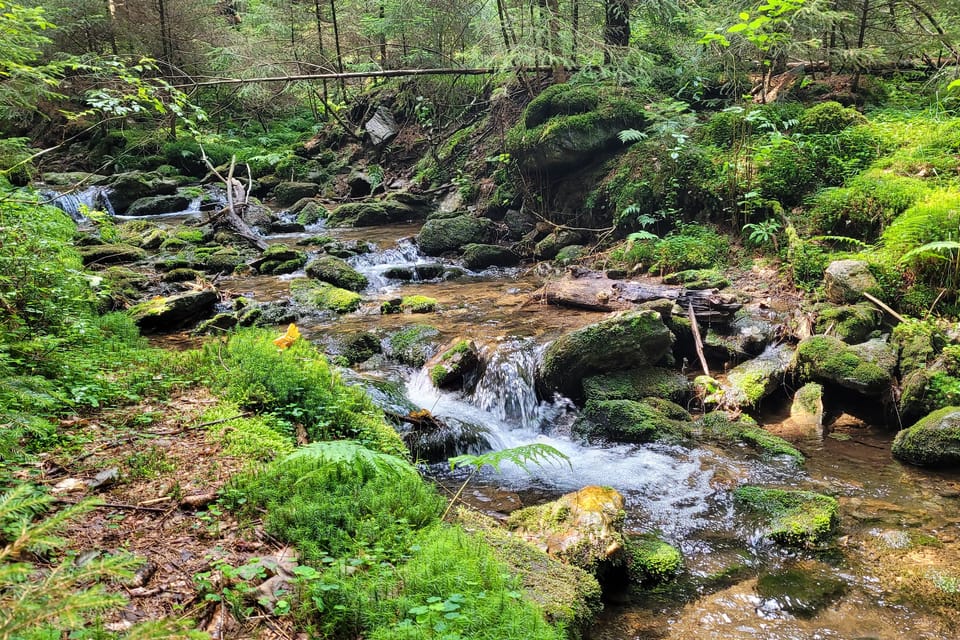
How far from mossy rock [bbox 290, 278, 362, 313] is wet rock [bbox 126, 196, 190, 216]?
10016 mm

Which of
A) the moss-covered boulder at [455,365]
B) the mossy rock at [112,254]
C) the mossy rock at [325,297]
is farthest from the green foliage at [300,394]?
the mossy rock at [112,254]

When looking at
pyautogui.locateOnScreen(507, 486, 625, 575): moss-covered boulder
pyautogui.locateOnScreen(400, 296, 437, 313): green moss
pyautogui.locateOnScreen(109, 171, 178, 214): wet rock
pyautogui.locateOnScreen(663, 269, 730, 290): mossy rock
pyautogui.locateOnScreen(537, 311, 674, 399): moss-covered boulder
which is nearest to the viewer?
pyautogui.locateOnScreen(507, 486, 625, 575): moss-covered boulder

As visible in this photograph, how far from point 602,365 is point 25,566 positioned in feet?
22.5

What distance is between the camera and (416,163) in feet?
68.5

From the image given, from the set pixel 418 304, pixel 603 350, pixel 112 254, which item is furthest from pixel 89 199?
pixel 603 350

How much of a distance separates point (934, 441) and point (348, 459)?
5.93 meters

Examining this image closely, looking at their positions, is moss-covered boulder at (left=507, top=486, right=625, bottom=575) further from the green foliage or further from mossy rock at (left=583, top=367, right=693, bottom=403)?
mossy rock at (left=583, top=367, right=693, bottom=403)

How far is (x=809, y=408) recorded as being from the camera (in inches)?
270

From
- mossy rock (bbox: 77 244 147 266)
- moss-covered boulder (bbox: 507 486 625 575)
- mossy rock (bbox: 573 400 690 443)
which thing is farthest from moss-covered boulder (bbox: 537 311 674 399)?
mossy rock (bbox: 77 244 147 266)

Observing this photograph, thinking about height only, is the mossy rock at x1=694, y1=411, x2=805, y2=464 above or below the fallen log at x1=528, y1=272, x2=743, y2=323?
below

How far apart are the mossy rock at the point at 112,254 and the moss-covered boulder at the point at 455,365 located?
817cm

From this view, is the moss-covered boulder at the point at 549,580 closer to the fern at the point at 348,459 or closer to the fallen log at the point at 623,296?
the fern at the point at 348,459

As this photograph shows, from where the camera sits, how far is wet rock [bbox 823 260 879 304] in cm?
766

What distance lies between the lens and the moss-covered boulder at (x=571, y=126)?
13.1 meters
